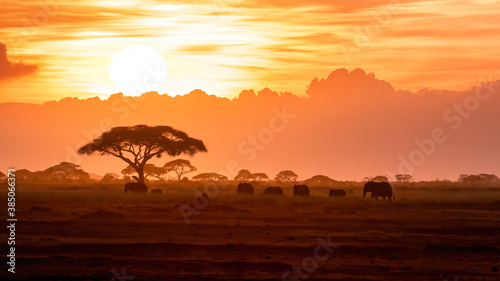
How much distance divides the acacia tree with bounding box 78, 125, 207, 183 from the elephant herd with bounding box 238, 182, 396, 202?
68.1 ft

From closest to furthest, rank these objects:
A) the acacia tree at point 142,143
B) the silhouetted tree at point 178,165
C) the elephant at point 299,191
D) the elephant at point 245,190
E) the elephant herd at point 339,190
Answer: the elephant herd at point 339,190, the elephant at point 299,191, the elephant at point 245,190, the acacia tree at point 142,143, the silhouetted tree at point 178,165

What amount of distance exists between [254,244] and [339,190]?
37767mm

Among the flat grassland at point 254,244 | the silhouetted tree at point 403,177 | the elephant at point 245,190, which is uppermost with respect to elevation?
the silhouetted tree at point 403,177

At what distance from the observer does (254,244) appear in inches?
1052

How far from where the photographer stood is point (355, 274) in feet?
67.0

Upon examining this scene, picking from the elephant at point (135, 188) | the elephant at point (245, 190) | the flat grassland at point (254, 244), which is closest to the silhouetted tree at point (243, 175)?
the elephant at point (245, 190)

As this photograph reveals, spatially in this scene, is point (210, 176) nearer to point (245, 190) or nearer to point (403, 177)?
point (403, 177)

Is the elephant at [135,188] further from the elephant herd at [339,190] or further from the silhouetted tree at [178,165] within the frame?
the silhouetted tree at [178,165]

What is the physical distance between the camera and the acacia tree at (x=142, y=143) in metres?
85.8

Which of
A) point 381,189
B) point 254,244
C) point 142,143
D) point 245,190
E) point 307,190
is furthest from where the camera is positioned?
point 142,143

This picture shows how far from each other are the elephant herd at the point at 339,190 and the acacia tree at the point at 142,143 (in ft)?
68.1

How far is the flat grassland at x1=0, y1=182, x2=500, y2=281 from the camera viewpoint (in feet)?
67.2

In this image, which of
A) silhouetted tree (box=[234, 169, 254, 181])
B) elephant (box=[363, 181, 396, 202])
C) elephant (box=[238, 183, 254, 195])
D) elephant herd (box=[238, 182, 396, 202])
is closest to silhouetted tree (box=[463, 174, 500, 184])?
silhouetted tree (box=[234, 169, 254, 181])

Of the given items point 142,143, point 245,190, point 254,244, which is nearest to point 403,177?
point 142,143
